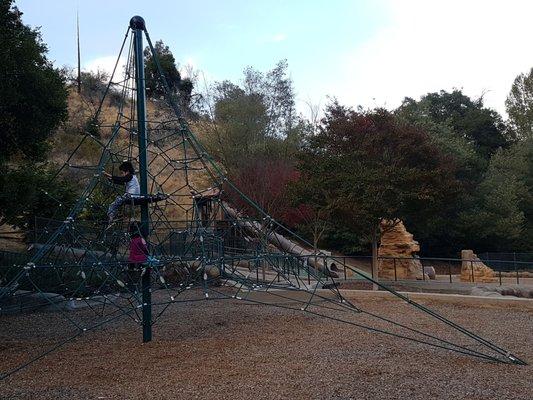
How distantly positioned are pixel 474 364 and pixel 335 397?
220cm

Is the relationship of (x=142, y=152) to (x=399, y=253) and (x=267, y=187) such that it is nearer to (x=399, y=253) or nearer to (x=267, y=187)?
(x=267, y=187)

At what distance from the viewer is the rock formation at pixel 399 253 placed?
2105 cm

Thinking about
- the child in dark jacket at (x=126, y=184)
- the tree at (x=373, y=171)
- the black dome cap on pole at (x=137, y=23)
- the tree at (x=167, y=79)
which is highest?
the tree at (x=167, y=79)

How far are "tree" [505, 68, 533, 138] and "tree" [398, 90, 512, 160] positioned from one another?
12.3ft

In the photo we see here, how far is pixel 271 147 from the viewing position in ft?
90.7

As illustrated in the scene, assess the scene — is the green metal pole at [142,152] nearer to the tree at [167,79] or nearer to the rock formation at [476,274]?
the rock formation at [476,274]

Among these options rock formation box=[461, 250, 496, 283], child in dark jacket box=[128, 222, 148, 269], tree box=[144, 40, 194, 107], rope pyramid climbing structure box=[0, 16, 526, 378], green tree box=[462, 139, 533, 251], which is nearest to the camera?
rope pyramid climbing structure box=[0, 16, 526, 378]

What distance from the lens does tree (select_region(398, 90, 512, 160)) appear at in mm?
36719

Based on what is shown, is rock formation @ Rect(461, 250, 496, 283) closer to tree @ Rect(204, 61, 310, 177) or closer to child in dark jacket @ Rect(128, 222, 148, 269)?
tree @ Rect(204, 61, 310, 177)

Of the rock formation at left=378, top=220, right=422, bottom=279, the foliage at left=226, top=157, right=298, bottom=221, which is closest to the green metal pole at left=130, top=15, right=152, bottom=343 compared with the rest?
the foliage at left=226, top=157, right=298, bottom=221

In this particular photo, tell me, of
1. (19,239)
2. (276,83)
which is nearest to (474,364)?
(19,239)

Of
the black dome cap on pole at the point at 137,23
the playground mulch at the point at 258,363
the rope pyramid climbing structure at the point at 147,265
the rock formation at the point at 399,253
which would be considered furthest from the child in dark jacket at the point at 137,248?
the rock formation at the point at 399,253

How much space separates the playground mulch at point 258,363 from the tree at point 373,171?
4.60 metres

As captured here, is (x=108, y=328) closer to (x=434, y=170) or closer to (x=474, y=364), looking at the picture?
(x=474, y=364)
